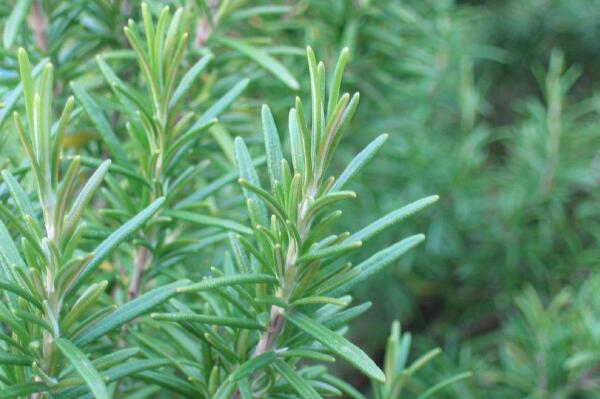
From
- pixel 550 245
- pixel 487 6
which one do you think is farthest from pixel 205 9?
pixel 487 6

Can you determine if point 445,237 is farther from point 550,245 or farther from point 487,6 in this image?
point 487,6

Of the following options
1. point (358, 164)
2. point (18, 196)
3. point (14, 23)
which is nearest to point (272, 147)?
point (358, 164)

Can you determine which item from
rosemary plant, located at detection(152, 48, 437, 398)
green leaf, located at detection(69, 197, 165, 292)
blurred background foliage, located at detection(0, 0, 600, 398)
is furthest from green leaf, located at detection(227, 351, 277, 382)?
blurred background foliage, located at detection(0, 0, 600, 398)

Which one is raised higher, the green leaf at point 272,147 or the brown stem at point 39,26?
the brown stem at point 39,26

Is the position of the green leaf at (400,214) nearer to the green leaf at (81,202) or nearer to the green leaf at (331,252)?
the green leaf at (331,252)

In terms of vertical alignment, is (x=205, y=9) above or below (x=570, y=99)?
above

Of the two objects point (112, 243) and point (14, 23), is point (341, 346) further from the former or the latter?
point (14, 23)

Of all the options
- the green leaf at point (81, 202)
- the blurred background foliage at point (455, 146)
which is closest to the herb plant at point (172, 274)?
the green leaf at point (81, 202)
